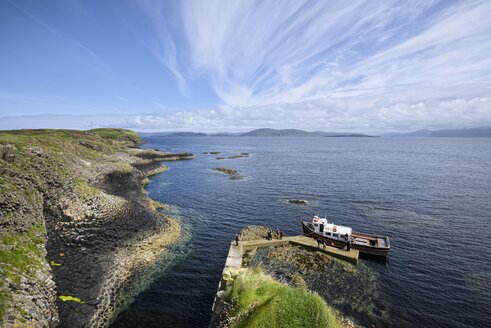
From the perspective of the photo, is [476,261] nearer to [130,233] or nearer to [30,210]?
[130,233]

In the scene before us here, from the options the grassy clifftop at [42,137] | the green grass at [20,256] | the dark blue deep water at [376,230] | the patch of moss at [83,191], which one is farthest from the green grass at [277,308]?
the grassy clifftop at [42,137]

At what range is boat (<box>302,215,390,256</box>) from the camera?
34.6 meters

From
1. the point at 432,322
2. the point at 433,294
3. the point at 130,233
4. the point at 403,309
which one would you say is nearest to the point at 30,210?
the point at 130,233

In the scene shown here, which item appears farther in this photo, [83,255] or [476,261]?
[476,261]

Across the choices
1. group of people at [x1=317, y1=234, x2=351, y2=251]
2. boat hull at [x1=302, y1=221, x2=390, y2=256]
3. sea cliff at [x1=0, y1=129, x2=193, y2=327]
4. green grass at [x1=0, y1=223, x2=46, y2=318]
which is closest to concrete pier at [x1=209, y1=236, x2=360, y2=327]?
group of people at [x1=317, y1=234, x2=351, y2=251]

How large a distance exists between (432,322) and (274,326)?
1772 cm

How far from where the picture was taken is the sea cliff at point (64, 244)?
2084 centimetres

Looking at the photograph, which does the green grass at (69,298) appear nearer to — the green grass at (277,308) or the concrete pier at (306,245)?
the green grass at (277,308)

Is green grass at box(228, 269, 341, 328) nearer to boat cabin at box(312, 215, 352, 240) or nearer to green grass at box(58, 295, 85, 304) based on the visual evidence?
green grass at box(58, 295, 85, 304)

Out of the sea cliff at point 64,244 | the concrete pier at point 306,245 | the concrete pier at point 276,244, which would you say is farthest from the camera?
the concrete pier at point 306,245

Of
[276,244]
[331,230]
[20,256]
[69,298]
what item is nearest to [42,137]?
[20,256]

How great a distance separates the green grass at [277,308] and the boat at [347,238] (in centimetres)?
1801

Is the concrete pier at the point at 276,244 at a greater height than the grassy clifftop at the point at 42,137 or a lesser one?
lesser

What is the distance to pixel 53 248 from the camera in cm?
2978
